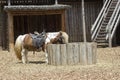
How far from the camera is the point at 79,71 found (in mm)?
13969

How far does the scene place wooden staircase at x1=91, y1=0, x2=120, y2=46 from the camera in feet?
84.7

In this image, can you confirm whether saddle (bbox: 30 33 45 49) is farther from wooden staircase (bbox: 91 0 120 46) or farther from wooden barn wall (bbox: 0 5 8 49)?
wooden barn wall (bbox: 0 5 8 49)

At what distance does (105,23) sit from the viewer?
26.7m

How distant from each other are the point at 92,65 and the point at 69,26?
13.0 m

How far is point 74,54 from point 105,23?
35.8 feet

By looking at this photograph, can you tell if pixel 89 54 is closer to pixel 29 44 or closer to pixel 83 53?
pixel 83 53

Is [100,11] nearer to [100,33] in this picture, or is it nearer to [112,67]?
[100,33]

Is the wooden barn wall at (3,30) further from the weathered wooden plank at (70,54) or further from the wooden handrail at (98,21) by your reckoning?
the weathered wooden plank at (70,54)

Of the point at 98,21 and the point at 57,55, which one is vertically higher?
the point at 98,21

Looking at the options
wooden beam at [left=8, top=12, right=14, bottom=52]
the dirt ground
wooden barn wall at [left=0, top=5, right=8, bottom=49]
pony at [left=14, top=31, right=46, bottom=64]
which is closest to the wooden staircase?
wooden beam at [left=8, top=12, right=14, bottom=52]

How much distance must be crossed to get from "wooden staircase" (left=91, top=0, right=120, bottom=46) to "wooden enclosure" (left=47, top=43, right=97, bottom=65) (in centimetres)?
934

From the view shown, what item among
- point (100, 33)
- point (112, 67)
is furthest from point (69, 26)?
point (112, 67)

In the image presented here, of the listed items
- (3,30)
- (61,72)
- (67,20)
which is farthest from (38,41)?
(67,20)

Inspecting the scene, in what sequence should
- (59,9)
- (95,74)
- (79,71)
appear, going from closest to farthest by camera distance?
1. (95,74)
2. (79,71)
3. (59,9)
